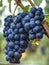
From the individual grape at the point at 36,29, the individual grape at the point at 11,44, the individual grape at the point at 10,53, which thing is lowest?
the individual grape at the point at 10,53

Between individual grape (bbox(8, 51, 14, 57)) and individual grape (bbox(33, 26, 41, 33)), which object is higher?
individual grape (bbox(33, 26, 41, 33))

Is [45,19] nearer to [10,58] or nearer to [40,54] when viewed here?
[10,58]

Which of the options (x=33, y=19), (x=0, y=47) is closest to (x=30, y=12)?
(x=33, y=19)

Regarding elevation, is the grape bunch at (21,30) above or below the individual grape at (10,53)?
above

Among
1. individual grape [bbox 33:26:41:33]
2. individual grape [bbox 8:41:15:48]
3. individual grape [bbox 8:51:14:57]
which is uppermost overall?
individual grape [bbox 33:26:41:33]

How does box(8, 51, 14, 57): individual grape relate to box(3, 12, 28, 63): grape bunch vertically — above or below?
below
